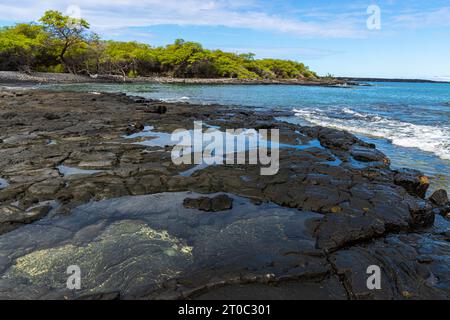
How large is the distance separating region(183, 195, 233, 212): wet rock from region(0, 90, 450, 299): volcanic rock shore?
0.12ft

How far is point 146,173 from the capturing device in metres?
9.74

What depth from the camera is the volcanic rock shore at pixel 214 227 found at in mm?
4961

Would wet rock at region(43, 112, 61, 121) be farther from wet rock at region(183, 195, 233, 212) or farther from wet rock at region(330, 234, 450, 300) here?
wet rock at region(330, 234, 450, 300)

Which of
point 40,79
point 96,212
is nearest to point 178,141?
point 96,212

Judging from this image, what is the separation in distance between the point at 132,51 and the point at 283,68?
53825mm

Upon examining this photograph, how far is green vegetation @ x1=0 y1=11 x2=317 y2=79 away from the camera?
61312 millimetres

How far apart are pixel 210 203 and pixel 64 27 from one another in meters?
68.1

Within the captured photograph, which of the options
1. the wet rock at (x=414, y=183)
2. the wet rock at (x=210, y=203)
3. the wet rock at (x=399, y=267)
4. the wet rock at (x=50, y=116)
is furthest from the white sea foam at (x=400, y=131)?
the wet rock at (x=50, y=116)

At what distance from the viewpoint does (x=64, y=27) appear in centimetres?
6206

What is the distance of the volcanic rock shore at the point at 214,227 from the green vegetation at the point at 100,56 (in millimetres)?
61298

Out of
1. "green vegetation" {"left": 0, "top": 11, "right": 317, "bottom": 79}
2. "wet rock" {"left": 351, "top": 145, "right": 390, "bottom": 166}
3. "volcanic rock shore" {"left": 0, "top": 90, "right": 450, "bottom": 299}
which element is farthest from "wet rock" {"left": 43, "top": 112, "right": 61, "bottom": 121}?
"green vegetation" {"left": 0, "top": 11, "right": 317, "bottom": 79}
